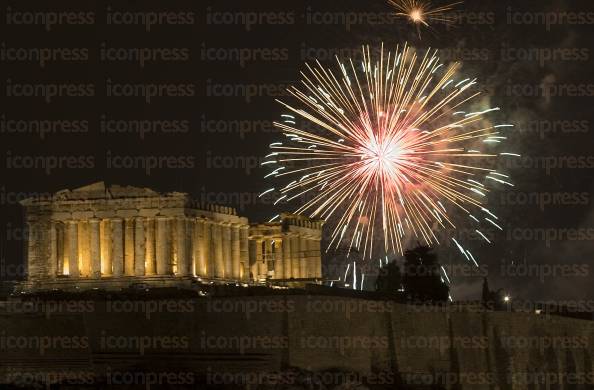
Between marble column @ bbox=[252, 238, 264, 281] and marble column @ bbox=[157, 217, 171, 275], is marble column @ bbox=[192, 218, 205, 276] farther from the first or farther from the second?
marble column @ bbox=[252, 238, 264, 281]

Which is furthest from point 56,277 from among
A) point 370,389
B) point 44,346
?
point 370,389

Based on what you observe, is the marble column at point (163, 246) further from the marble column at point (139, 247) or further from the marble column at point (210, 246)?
the marble column at point (210, 246)

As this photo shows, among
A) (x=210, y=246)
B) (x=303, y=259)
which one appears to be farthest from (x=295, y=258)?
(x=210, y=246)

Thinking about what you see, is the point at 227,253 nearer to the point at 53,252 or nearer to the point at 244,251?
the point at 244,251

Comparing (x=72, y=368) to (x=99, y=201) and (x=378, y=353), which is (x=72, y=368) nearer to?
(x=378, y=353)

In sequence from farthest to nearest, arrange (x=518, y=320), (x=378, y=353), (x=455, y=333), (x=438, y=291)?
(x=438, y=291)
(x=518, y=320)
(x=455, y=333)
(x=378, y=353)

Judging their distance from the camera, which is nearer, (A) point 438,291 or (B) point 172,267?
(B) point 172,267
